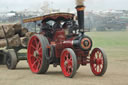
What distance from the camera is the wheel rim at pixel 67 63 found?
26.7 feet

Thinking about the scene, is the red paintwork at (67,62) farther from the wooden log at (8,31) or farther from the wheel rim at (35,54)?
the wooden log at (8,31)

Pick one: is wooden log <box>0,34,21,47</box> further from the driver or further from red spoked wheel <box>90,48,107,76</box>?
red spoked wheel <box>90,48,107,76</box>

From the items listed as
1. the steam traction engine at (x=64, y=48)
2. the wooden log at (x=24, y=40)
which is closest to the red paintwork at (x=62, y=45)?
the steam traction engine at (x=64, y=48)

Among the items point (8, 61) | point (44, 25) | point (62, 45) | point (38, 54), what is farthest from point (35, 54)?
point (8, 61)

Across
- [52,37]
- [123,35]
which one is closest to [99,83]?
[52,37]

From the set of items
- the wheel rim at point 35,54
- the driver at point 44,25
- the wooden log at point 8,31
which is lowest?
the wheel rim at point 35,54

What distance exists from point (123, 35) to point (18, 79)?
24.9m

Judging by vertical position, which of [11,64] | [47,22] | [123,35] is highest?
[47,22]

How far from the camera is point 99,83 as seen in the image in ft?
24.1

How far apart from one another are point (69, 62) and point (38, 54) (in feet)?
4.93

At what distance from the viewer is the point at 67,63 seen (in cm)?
826

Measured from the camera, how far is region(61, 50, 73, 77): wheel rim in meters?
8.15

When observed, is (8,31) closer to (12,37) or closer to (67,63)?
(12,37)

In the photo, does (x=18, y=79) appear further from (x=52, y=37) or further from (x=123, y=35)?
(x=123, y=35)
